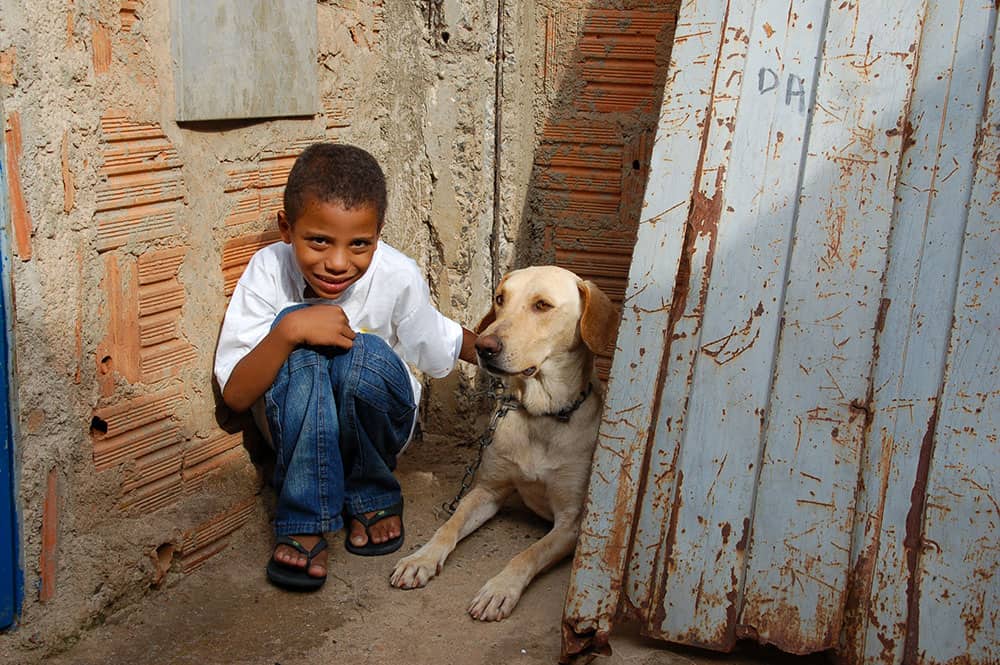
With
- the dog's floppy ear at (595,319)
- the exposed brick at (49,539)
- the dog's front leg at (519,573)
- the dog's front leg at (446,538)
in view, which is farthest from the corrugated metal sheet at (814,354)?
the exposed brick at (49,539)

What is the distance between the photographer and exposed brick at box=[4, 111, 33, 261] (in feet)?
6.79

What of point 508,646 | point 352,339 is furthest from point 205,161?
point 508,646

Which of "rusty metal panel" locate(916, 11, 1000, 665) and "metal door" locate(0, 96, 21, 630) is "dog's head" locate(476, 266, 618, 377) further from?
"metal door" locate(0, 96, 21, 630)

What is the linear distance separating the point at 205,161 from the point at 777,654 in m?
1.94

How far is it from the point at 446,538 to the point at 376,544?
0.71 ft

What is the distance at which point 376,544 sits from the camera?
2939 mm

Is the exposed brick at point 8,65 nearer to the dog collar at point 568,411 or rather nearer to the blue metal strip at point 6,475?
the blue metal strip at point 6,475

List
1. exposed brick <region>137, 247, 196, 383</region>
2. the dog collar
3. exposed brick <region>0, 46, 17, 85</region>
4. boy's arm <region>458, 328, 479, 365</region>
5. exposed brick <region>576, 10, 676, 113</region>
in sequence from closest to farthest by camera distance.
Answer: exposed brick <region>0, 46, 17, 85</region>
exposed brick <region>137, 247, 196, 383</region>
the dog collar
boy's arm <region>458, 328, 479, 365</region>
exposed brick <region>576, 10, 676, 113</region>

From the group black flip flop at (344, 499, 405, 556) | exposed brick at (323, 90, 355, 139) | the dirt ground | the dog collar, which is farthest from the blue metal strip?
the dog collar

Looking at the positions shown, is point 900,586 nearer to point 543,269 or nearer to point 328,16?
point 543,269

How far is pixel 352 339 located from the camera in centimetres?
272

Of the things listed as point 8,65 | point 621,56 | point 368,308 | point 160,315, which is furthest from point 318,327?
point 621,56

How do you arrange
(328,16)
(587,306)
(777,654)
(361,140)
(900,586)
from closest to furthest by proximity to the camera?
1. (900,586)
2. (777,654)
3. (587,306)
4. (328,16)
5. (361,140)

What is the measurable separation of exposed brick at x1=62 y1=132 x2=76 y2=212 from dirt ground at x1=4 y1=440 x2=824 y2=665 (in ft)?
3.42
